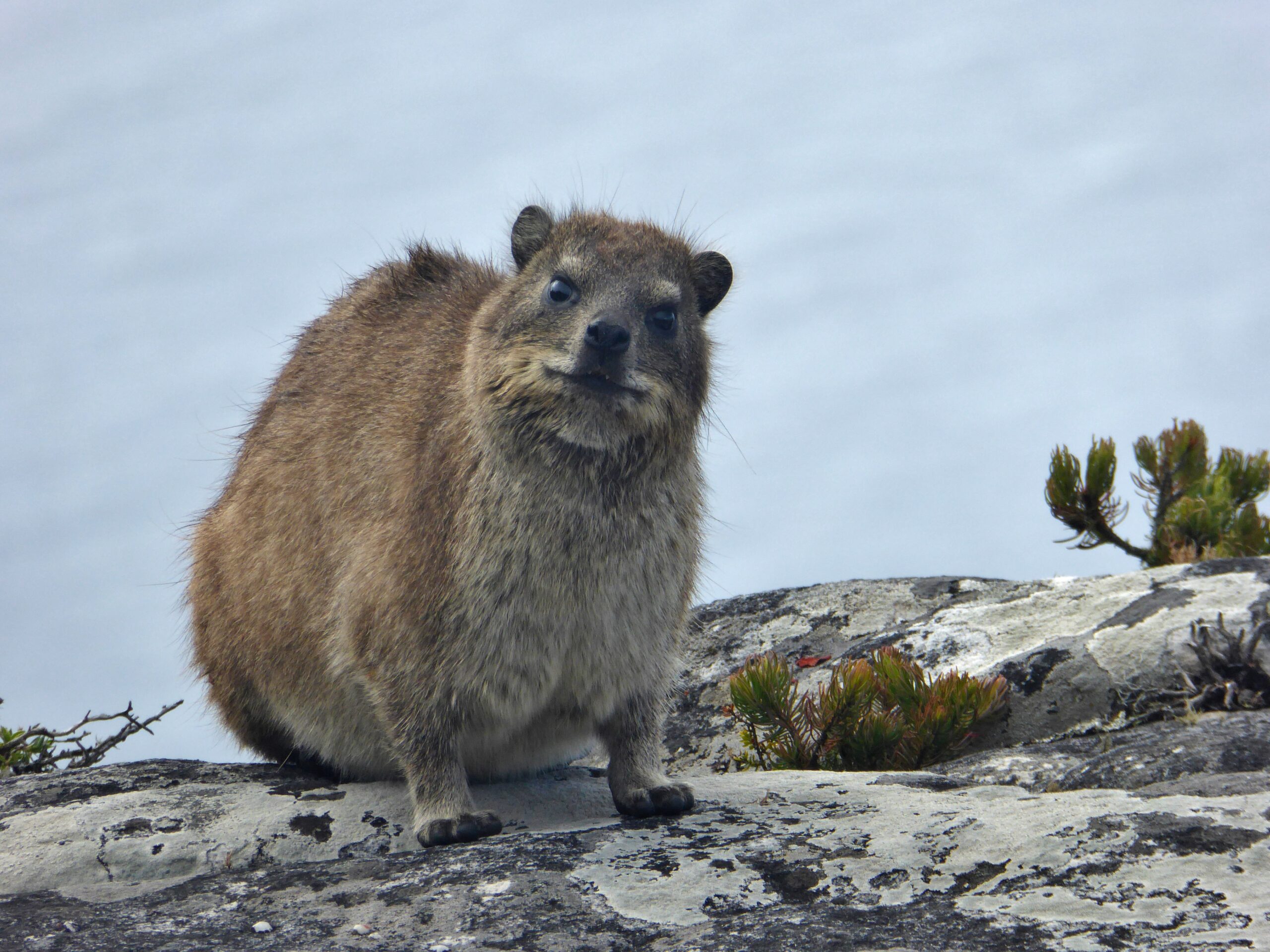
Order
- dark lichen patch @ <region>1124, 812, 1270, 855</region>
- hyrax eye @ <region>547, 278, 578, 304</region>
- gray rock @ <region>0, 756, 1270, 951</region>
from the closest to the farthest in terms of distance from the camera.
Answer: gray rock @ <region>0, 756, 1270, 951</region> < dark lichen patch @ <region>1124, 812, 1270, 855</region> < hyrax eye @ <region>547, 278, 578, 304</region>

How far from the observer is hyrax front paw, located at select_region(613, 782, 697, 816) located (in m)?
4.25

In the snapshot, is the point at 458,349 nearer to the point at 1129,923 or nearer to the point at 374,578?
the point at 374,578

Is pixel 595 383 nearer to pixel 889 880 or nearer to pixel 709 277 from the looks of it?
pixel 709 277

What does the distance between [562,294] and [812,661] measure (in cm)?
251

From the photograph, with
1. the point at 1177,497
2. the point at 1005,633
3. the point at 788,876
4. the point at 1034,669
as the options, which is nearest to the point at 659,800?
the point at 788,876

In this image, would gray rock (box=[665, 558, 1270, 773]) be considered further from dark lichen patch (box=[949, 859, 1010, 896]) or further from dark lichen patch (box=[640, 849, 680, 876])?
dark lichen patch (box=[640, 849, 680, 876])

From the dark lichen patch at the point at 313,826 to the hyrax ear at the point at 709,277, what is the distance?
240cm

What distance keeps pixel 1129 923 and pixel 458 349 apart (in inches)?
127

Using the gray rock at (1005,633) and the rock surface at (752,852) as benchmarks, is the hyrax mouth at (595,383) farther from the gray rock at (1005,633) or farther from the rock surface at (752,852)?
the gray rock at (1005,633)

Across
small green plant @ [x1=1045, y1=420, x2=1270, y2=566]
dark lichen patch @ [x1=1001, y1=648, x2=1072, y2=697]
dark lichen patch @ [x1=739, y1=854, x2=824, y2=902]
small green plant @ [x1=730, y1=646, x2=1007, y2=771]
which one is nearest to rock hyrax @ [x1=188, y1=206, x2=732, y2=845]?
small green plant @ [x1=730, y1=646, x2=1007, y2=771]

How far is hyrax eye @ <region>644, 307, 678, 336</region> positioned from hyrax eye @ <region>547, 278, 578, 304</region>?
0.28 m

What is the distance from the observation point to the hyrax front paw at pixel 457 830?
4.12 meters

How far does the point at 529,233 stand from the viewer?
4.95 m

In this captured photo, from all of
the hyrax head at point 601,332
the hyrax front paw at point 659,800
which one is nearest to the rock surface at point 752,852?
the hyrax front paw at point 659,800
